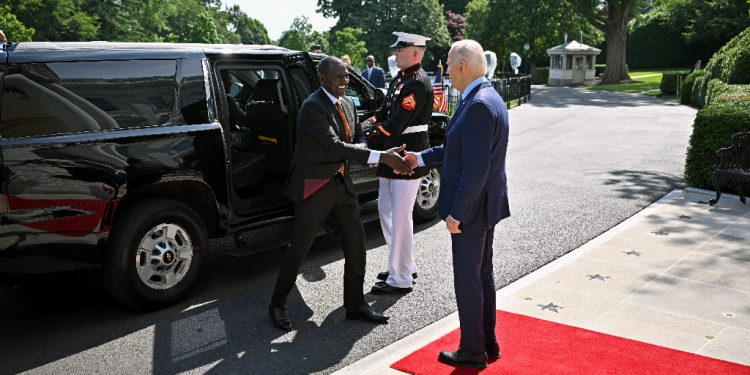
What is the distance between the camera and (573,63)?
4762 cm

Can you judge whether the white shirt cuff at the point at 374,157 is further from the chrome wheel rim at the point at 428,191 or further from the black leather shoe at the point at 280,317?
the chrome wheel rim at the point at 428,191

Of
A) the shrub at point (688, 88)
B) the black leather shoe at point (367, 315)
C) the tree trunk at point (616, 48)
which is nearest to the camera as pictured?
the black leather shoe at point (367, 315)

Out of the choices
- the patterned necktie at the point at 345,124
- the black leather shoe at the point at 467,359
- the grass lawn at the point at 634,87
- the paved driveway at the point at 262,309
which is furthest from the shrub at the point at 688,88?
the black leather shoe at the point at 467,359

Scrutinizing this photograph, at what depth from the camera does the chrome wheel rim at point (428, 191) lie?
26.8 feet

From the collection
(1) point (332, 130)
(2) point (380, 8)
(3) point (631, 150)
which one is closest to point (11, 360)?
(1) point (332, 130)

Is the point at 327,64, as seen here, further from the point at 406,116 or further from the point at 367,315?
the point at 367,315

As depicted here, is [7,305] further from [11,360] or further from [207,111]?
[207,111]

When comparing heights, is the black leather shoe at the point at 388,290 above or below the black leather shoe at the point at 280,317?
below

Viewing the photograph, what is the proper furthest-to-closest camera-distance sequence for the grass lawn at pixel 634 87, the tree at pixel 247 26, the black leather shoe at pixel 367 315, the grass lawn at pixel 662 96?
1. the tree at pixel 247 26
2. the grass lawn at pixel 634 87
3. the grass lawn at pixel 662 96
4. the black leather shoe at pixel 367 315

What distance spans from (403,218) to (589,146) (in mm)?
10649

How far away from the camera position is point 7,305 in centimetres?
583

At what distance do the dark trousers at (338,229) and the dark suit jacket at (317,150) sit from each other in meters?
0.09

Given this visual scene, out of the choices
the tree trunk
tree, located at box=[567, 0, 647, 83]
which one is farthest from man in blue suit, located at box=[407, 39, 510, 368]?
the tree trunk

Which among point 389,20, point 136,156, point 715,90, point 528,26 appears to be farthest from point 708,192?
point 389,20
